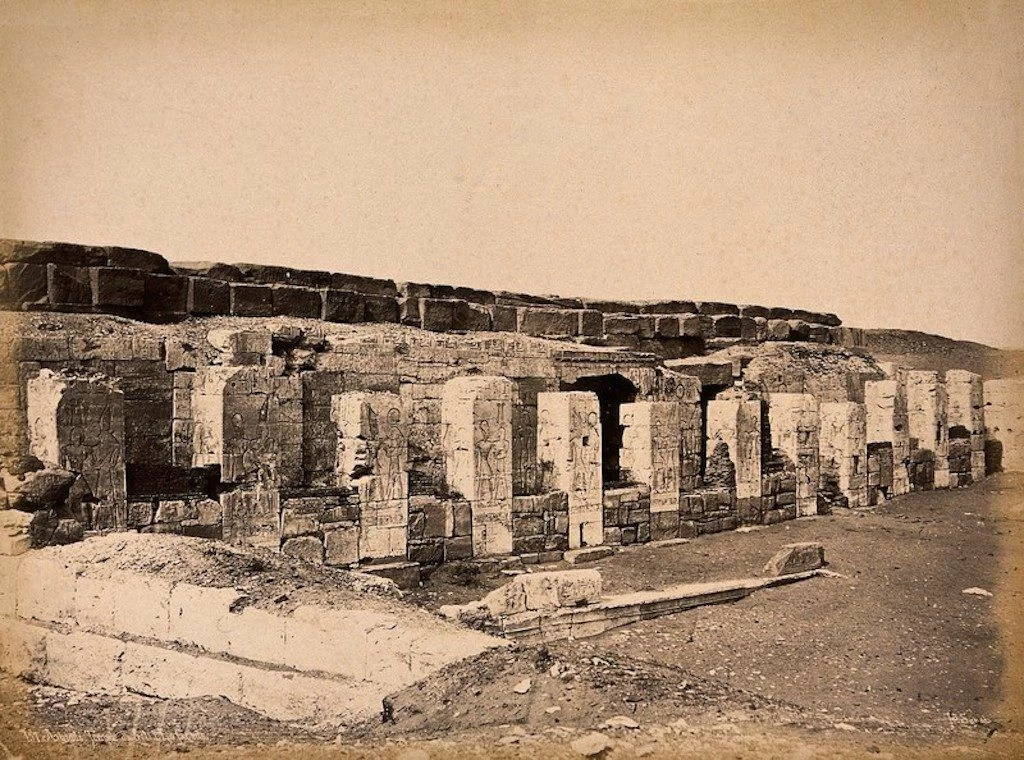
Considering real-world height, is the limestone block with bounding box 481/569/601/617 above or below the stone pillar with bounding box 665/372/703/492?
below

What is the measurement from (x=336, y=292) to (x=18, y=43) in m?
4.74

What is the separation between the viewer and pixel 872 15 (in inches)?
280

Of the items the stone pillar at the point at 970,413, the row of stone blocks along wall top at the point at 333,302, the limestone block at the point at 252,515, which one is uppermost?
the row of stone blocks along wall top at the point at 333,302

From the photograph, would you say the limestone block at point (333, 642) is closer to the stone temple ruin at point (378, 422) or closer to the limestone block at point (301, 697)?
the limestone block at point (301, 697)

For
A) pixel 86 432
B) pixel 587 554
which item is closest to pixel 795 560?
pixel 587 554

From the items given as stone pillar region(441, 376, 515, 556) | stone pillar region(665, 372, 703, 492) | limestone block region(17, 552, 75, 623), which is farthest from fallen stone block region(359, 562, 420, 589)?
stone pillar region(665, 372, 703, 492)

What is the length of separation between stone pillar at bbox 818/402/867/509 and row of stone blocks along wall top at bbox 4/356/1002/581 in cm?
2

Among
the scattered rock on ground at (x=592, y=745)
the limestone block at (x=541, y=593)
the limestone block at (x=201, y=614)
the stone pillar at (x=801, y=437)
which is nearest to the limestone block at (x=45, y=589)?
the limestone block at (x=201, y=614)

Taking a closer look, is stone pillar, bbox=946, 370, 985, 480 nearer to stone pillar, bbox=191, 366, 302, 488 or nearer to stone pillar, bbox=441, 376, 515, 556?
stone pillar, bbox=441, 376, 515, 556

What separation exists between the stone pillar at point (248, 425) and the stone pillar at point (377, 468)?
51cm

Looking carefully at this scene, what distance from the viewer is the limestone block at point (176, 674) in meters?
6.13

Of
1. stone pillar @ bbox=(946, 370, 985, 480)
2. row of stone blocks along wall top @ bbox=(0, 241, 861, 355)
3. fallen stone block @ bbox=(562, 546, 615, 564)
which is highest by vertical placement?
Answer: row of stone blocks along wall top @ bbox=(0, 241, 861, 355)

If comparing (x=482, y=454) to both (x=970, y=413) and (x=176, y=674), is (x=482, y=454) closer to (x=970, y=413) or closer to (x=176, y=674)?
(x=176, y=674)

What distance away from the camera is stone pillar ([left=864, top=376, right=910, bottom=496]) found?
14289 millimetres
